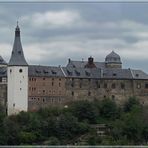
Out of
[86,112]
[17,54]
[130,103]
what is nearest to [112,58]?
[130,103]

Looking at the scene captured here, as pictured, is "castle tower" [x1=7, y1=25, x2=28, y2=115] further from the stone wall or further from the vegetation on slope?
the vegetation on slope

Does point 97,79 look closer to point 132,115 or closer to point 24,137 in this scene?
point 132,115

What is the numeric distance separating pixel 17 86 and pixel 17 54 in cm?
243

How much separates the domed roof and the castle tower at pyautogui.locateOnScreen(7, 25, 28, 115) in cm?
1024

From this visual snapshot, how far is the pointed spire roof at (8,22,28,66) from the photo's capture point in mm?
68812

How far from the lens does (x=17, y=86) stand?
6819 centimetres

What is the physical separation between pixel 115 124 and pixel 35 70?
777cm

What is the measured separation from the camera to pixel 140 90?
240ft

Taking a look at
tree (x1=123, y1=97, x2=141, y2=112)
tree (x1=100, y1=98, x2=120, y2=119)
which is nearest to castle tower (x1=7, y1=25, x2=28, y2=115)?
tree (x1=100, y1=98, x2=120, y2=119)

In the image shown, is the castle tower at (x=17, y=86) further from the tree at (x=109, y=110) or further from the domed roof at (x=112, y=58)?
the domed roof at (x=112, y=58)

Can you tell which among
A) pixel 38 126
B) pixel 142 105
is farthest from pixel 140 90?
pixel 38 126

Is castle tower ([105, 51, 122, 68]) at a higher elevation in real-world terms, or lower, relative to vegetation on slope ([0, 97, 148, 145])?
higher

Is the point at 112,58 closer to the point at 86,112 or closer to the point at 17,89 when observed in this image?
the point at 86,112

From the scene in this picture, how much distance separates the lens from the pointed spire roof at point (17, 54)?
6881cm
